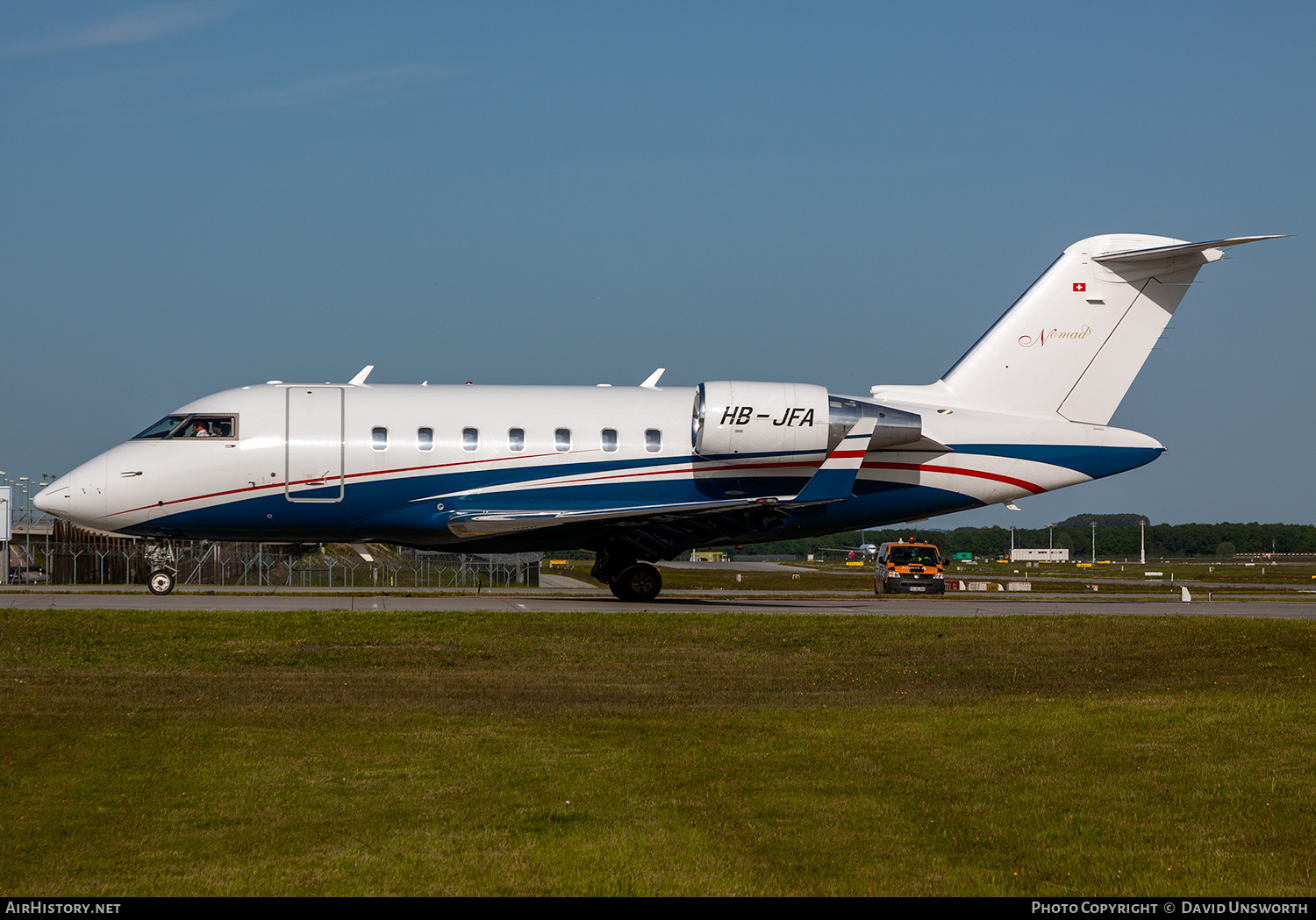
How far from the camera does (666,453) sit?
2597cm

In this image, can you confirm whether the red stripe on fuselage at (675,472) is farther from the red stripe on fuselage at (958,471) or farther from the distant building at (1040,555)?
the distant building at (1040,555)

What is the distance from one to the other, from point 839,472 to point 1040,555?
15413cm

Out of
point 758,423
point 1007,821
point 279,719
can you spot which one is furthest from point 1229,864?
point 758,423

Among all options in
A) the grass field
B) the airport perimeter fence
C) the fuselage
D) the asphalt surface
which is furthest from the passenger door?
the airport perimeter fence

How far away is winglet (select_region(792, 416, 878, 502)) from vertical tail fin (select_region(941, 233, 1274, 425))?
12.1ft

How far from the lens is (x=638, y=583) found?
26.7 meters

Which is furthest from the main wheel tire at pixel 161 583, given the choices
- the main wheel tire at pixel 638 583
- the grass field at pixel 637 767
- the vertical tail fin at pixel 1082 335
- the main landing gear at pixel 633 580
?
the vertical tail fin at pixel 1082 335

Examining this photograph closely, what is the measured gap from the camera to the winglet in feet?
84.5

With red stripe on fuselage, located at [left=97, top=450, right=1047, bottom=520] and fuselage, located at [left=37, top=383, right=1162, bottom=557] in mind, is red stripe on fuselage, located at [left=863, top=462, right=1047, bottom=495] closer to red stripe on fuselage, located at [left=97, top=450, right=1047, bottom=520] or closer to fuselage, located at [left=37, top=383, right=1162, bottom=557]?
red stripe on fuselage, located at [left=97, top=450, right=1047, bottom=520]

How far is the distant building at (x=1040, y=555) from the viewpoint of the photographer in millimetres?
161500

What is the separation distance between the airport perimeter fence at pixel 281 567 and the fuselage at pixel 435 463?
13390 millimetres

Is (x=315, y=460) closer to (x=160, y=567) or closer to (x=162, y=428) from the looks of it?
(x=162, y=428)

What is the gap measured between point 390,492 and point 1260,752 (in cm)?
1851

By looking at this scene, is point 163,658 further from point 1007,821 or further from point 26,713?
point 1007,821
